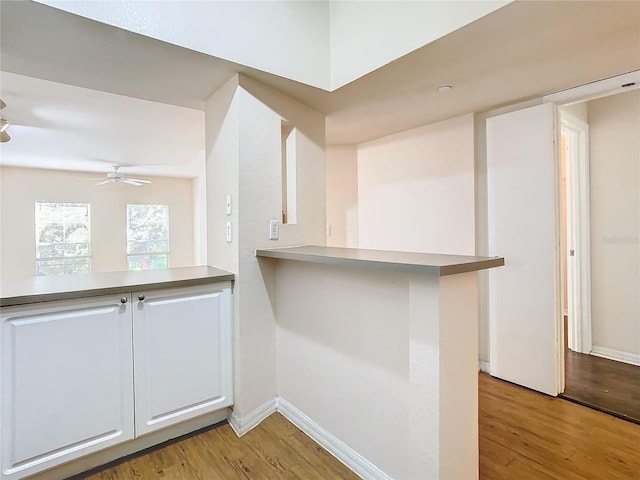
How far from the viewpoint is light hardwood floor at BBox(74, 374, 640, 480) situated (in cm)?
163

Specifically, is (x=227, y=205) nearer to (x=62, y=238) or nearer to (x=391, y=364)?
(x=391, y=364)

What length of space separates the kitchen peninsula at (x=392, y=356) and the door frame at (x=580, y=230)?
2461 mm

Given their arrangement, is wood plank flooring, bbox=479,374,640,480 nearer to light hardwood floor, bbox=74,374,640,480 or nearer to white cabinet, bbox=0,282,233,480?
light hardwood floor, bbox=74,374,640,480

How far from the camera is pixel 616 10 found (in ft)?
4.71

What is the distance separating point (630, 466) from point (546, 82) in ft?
7.27

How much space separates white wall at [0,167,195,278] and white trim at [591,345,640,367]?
7.15 metres

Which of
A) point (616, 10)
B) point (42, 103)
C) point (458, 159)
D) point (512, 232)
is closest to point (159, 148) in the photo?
point (42, 103)

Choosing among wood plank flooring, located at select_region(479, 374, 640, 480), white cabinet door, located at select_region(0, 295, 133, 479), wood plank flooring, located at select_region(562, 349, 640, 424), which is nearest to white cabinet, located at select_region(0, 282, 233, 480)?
white cabinet door, located at select_region(0, 295, 133, 479)

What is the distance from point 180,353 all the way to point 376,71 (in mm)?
1957

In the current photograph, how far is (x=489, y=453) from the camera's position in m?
1.76

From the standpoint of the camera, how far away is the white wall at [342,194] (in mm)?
3852

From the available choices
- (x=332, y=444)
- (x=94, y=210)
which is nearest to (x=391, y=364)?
(x=332, y=444)

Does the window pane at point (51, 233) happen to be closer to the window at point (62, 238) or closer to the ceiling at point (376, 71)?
the window at point (62, 238)

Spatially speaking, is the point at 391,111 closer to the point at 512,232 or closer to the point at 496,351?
the point at 512,232
